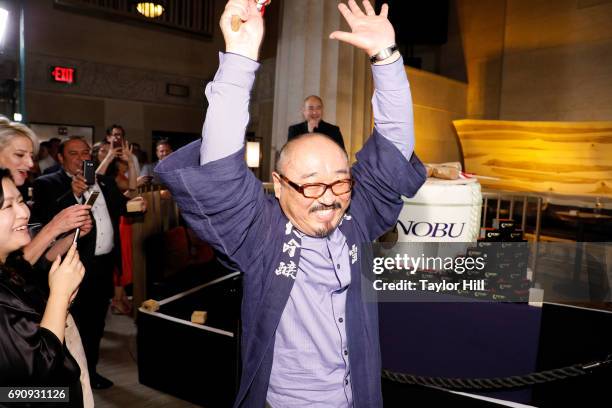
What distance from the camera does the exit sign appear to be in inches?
350

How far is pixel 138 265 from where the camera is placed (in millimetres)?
4352

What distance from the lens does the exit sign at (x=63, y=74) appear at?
8883mm

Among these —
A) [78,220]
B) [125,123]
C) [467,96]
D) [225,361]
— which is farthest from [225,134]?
[125,123]

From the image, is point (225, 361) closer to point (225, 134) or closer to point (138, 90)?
point (225, 134)

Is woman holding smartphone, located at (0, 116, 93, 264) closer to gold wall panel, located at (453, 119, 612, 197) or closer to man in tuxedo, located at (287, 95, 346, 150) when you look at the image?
man in tuxedo, located at (287, 95, 346, 150)

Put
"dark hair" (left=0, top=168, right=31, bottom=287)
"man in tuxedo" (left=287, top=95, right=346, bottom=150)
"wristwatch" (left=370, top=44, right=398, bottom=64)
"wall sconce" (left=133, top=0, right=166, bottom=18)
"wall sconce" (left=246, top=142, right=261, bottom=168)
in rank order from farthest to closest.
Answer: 1. "wall sconce" (left=133, top=0, right=166, bottom=18)
2. "wall sconce" (left=246, top=142, right=261, bottom=168)
3. "man in tuxedo" (left=287, top=95, right=346, bottom=150)
4. "dark hair" (left=0, top=168, right=31, bottom=287)
5. "wristwatch" (left=370, top=44, right=398, bottom=64)

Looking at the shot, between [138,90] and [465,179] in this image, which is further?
[138,90]

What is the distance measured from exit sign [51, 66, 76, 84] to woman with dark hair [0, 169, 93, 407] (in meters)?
8.61


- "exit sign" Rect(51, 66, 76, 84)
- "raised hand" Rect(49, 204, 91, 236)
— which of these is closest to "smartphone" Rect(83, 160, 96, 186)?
"raised hand" Rect(49, 204, 91, 236)

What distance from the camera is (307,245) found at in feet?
4.12

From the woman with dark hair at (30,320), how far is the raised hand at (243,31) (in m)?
0.94

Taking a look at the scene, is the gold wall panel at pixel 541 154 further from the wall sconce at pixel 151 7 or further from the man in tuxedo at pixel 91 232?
the man in tuxedo at pixel 91 232

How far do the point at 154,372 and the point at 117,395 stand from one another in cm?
26

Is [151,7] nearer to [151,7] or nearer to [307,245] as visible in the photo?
Result: [151,7]
